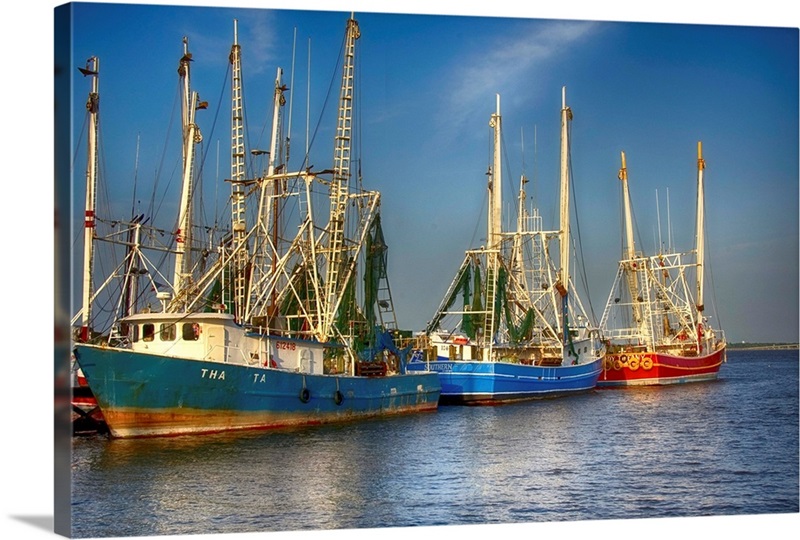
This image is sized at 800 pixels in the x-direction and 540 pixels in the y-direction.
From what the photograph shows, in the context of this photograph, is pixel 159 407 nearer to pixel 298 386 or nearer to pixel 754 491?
pixel 298 386

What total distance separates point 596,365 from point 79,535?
3801 cm

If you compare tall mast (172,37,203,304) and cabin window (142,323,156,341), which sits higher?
tall mast (172,37,203,304)

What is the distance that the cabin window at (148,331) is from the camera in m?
26.4

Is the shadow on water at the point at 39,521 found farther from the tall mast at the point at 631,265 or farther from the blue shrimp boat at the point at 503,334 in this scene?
the tall mast at the point at 631,265

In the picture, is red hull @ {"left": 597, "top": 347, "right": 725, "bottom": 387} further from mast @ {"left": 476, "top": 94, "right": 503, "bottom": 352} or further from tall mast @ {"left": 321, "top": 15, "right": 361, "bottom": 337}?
tall mast @ {"left": 321, "top": 15, "right": 361, "bottom": 337}

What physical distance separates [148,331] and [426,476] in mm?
9634

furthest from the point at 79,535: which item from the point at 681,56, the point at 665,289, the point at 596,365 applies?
the point at 665,289

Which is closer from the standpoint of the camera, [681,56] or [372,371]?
[681,56]

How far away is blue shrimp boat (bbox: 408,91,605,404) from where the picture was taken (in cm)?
4000

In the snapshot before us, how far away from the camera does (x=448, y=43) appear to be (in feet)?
65.0

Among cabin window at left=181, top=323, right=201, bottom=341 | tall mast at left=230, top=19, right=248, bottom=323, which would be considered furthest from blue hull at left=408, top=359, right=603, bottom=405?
cabin window at left=181, top=323, right=201, bottom=341

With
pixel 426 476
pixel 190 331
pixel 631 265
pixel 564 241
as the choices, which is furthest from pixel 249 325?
pixel 631 265

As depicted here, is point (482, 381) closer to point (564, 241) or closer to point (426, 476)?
point (564, 241)

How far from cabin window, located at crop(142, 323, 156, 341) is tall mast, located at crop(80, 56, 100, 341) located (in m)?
1.92
